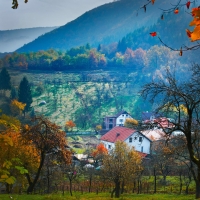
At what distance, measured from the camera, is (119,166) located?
2056 cm

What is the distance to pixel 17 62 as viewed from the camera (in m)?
115

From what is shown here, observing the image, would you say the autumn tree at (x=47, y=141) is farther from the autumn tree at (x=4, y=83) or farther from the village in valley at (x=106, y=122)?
the autumn tree at (x=4, y=83)

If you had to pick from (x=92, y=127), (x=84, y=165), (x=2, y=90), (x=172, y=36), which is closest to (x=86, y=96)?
(x=92, y=127)

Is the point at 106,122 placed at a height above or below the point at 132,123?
below

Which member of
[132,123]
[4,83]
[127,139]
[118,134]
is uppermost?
[4,83]

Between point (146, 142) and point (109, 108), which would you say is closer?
point (146, 142)

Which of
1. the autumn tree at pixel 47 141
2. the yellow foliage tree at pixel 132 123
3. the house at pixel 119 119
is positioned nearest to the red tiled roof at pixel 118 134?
the yellow foliage tree at pixel 132 123

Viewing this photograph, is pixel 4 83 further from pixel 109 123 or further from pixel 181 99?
pixel 181 99

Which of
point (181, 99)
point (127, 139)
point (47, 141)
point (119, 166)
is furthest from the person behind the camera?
point (127, 139)

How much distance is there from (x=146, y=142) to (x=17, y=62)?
277 ft

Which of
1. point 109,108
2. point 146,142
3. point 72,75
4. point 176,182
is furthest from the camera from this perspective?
point 72,75

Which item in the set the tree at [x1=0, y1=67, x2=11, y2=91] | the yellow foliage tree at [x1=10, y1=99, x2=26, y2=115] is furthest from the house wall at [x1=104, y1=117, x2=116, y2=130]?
the tree at [x1=0, y1=67, x2=11, y2=91]

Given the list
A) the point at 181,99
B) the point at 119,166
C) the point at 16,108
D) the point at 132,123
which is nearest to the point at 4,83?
the point at 16,108

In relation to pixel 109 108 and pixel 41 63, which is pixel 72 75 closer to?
pixel 41 63
